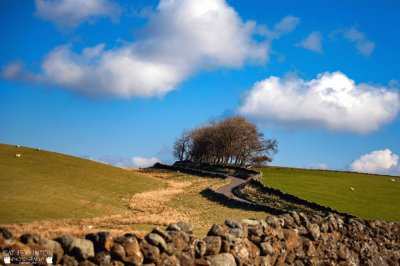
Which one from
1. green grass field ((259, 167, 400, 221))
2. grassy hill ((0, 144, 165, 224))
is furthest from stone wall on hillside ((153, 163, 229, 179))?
grassy hill ((0, 144, 165, 224))

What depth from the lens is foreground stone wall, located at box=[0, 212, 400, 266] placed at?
8.66 metres

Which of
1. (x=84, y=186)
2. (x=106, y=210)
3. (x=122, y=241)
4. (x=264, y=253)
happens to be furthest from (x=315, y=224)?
(x=84, y=186)

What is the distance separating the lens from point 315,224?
15.2 metres

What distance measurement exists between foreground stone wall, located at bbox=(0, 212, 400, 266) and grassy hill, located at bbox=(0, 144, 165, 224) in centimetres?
1875

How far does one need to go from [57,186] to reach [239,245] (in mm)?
33273

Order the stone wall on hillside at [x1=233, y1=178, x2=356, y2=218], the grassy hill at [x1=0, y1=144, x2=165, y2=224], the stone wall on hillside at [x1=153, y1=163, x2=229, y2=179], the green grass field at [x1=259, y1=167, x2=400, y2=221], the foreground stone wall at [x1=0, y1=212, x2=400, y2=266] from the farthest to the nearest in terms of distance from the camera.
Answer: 1. the stone wall on hillside at [x1=153, y1=163, x2=229, y2=179]
2. the stone wall on hillside at [x1=233, y1=178, x2=356, y2=218]
3. the green grass field at [x1=259, y1=167, x2=400, y2=221]
4. the grassy hill at [x1=0, y1=144, x2=165, y2=224]
5. the foreground stone wall at [x1=0, y1=212, x2=400, y2=266]

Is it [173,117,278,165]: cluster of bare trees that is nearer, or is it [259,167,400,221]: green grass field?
[259,167,400,221]: green grass field

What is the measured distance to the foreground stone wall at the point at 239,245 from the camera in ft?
28.4

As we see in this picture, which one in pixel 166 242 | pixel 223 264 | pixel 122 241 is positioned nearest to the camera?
pixel 122 241

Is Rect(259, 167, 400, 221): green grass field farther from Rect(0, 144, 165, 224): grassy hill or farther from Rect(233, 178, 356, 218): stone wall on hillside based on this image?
Rect(0, 144, 165, 224): grassy hill

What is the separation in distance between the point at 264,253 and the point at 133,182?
4330 centimetres

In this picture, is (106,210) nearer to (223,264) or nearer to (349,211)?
(349,211)

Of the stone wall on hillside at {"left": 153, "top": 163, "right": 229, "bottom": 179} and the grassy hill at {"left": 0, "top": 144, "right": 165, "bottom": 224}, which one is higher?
the stone wall on hillside at {"left": 153, "top": 163, "right": 229, "bottom": 179}

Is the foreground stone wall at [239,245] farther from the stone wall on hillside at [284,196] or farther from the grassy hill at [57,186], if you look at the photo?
the grassy hill at [57,186]
